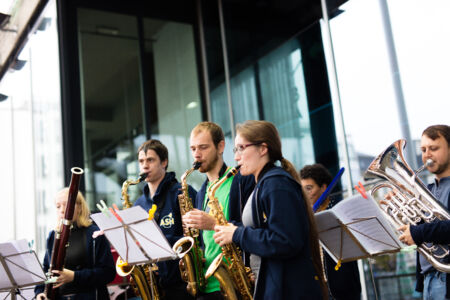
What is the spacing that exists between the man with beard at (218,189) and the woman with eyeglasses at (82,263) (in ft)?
2.98

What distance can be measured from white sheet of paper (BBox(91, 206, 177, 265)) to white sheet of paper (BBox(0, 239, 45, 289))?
0.77 meters

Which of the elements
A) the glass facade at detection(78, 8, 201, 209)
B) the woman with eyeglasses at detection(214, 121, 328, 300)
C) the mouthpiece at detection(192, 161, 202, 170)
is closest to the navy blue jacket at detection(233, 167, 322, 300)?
the woman with eyeglasses at detection(214, 121, 328, 300)

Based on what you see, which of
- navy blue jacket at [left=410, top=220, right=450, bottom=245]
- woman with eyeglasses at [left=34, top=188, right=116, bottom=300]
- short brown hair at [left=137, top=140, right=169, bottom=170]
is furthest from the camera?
short brown hair at [left=137, top=140, right=169, bottom=170]

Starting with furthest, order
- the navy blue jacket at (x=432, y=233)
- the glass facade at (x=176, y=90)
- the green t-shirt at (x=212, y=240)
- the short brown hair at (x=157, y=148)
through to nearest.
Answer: the glass facade at (x=176, y=90) → the short brown hair at (x=157, y=148) → the green t-shirt at (x=212, y=240) → the navy blue jacket at (x=432, y=233)

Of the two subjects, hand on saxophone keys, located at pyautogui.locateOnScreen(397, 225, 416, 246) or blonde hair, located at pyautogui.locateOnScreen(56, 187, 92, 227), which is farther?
blonde hair, located at pyautogui.locateOnScreen(56, 187, 92, 227)

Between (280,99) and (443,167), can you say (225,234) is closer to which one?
(443,167)

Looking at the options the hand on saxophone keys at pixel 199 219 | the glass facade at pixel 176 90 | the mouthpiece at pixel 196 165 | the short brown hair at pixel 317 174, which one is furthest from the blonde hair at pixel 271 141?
Result: the glass facade at pixel 176 90

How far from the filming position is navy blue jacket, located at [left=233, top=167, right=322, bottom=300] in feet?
7.45

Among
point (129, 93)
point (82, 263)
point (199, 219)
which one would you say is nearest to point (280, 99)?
point (129, 93)

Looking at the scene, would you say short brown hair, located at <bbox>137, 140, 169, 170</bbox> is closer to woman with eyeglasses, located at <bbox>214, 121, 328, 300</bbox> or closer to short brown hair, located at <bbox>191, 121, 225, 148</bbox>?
short brown hair, located at <bbox>191, 121, 225, 148</bbox>

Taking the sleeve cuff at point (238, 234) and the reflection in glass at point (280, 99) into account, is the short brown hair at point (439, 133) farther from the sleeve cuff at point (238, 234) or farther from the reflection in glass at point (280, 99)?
the reflection in glass at point (280, 99)

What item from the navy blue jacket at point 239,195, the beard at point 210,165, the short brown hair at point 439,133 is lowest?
the navy blue jacket at point 239,195

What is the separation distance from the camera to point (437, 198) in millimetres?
3219

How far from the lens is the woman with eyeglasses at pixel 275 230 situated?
2.28 meters
